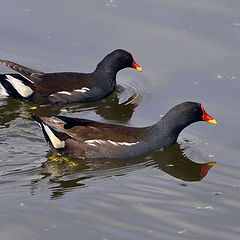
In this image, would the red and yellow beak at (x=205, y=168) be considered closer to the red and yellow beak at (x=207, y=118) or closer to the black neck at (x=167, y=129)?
the black neck at (x=167, y=129)

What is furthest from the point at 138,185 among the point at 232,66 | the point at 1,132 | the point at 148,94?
the point at 232,66

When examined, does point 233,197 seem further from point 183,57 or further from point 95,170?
point 183,57

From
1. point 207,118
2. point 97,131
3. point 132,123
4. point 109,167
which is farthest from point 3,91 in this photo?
point 207,118

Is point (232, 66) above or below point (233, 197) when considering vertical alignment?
above

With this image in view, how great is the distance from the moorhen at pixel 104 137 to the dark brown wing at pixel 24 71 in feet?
5.97

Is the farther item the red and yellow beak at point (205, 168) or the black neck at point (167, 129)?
the black neck at point (167, 129)

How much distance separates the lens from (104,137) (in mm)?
8703

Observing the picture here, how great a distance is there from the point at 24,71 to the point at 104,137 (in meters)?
2.47

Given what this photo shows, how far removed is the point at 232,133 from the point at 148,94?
1.86 m

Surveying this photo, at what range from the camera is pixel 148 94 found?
10.8 m

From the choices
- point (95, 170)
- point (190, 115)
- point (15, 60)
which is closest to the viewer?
point (95, 170)

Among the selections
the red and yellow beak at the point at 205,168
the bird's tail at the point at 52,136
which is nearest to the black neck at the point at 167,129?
the red and yellow beak at the point at 205,168

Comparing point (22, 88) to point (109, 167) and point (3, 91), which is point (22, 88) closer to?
point (3, 91)

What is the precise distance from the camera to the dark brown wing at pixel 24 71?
10.5 m
